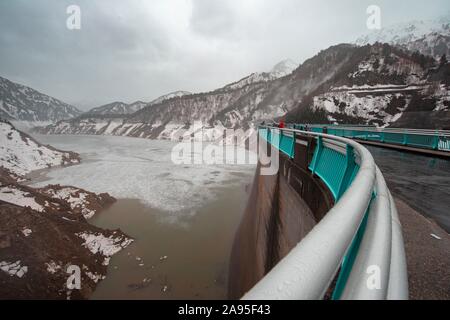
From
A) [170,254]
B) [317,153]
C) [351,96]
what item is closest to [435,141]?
[317,153]

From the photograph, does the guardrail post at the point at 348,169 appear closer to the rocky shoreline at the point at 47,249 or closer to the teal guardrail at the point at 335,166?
the teal guardrail at the point at 335,166

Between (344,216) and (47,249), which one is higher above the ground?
(344,216)

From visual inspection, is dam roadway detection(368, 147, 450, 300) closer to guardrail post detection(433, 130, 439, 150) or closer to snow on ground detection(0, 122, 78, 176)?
guardrail post detection(433, 130, 439, 150)

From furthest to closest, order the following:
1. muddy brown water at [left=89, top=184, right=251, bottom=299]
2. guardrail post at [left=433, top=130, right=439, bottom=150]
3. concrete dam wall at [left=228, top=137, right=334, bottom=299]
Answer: muddy brown water at [left=89, top=184, right=251, bottom=299] → guardrail post at [left=433, top=130, right=439, bottom=150] → concrete dam wall at [left=228, top=137, right=334, bottom=299]

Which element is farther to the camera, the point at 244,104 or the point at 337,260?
the point at 244,104

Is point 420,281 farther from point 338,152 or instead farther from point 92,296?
point 92,296

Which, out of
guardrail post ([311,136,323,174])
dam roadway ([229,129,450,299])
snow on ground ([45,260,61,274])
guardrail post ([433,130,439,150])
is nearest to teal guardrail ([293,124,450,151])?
guardrail post ([433,130,439,150])

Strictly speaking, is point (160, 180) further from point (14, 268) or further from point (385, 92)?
point (385, 92)
